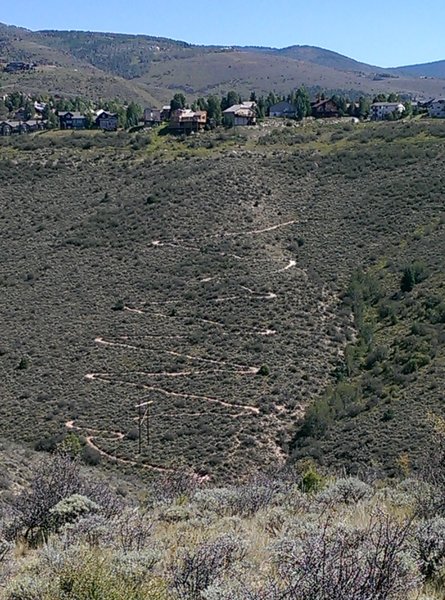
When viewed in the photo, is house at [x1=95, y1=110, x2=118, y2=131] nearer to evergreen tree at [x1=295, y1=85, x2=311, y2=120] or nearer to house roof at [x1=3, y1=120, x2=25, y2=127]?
house roof at [x1=3, y1=120, x2=25, y2=127]

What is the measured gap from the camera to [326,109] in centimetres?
7956

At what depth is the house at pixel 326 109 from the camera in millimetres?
78875

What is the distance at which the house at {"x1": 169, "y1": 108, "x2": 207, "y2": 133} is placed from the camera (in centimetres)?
7212

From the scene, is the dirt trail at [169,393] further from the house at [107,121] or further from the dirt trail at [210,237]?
the house at [107,121]

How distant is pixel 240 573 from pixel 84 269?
3635 centimetres

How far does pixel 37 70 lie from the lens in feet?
581

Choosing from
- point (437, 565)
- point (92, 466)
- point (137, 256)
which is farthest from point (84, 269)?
point (437, 565)

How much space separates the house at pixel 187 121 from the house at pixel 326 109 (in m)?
12.7

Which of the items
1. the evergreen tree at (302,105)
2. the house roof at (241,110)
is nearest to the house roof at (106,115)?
the house roof at (241,110)

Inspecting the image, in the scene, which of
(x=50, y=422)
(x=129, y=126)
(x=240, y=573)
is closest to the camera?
(x=240, y=573)

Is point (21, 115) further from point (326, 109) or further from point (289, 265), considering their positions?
point (289, 265)

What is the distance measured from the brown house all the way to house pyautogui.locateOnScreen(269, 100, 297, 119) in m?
2.19

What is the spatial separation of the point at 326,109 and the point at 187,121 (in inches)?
649

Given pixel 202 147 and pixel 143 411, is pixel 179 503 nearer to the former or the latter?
pixel 143 411
